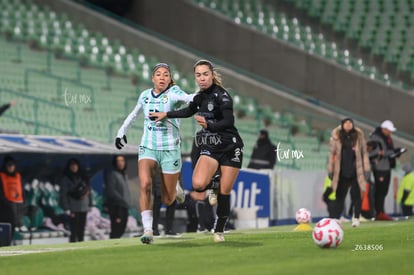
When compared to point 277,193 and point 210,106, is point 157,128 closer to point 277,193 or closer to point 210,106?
point 210,106

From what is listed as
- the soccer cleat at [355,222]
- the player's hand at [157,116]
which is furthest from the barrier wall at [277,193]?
the player's hand at [157,116]

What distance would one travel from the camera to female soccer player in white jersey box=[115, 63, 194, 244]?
16.5 meters

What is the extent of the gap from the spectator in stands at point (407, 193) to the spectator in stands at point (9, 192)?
9823mm

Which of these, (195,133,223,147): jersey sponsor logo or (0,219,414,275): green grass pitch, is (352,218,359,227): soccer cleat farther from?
(195,133,223,147): jersey sponsor logo

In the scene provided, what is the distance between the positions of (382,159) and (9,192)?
27.1 ft

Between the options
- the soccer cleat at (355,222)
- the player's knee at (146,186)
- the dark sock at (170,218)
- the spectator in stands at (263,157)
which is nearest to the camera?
the player's knee at (146,186)

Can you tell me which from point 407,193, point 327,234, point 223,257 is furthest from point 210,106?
point 407,193

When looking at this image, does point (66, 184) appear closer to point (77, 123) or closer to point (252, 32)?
point (77, 123)

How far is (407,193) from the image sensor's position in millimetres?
28969

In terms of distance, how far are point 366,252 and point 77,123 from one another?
16330 millimetres

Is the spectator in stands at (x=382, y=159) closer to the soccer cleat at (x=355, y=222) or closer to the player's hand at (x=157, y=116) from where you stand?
the soccer cleat at (x=355, y=222)

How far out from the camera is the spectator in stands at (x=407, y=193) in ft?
94.5

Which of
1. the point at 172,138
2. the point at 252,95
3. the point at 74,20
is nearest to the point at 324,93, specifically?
the point at 252,95

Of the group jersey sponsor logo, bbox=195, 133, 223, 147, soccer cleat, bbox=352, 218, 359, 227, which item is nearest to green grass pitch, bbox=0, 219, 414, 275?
jersey sponsor logo, bbox=195, 133, 223, 147
